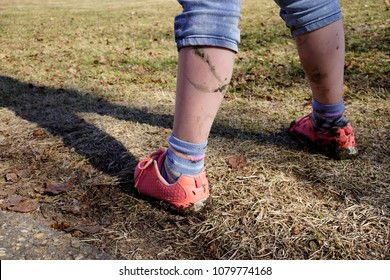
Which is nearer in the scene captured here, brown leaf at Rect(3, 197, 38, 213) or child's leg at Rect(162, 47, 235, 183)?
child's leg at Rect(162, 47, 235, 183)

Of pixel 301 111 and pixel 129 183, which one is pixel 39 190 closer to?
pixel 129 183

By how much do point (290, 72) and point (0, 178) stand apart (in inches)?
114

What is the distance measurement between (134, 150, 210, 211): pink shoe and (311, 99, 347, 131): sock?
2.44 ft

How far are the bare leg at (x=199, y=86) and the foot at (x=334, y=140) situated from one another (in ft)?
2.64

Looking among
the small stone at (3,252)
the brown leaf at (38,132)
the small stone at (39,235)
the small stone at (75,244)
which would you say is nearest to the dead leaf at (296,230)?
the small stone at (75,244)

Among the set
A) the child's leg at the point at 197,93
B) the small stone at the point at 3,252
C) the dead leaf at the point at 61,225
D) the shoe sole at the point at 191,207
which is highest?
the child's leg at the point at 197,93

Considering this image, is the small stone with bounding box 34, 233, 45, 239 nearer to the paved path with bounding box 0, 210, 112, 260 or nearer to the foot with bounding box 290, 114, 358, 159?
the paved path with bounding box 0, 210, 112, 260

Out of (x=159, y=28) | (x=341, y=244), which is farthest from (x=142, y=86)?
(x=159, y=28)

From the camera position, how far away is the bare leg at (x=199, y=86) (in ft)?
4.79

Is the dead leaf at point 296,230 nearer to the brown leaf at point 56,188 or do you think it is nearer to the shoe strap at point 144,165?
the shoe strap at point 144,165

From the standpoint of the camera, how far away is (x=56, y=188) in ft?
6.23

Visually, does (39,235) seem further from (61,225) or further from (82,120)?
(82,120)

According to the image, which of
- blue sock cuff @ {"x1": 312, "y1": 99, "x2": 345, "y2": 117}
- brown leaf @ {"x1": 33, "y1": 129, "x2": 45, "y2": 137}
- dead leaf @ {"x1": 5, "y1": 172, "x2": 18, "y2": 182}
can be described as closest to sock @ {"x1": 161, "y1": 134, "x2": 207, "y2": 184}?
blue sock cuff @ {"x1": 312, "y1": 99, "x2": 345, "y2": 117}

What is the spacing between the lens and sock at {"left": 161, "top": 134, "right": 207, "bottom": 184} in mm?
1563
